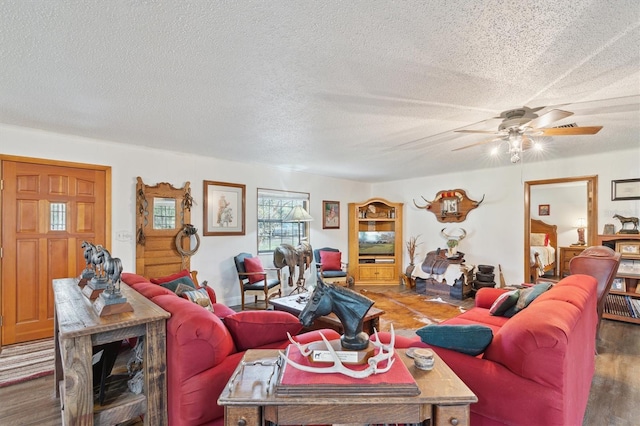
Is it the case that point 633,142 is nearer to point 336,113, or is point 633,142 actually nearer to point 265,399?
point 336,113

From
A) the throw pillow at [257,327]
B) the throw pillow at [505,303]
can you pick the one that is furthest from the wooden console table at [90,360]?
the throw pillow at [505,303]

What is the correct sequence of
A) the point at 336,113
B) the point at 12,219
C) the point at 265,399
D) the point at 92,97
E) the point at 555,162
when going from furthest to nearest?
the point at 555,162
the point at 12,219
the point at 336,113
the point at 92,97
the point at 265,399

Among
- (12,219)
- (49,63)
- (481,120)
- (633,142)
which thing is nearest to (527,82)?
(481,120)

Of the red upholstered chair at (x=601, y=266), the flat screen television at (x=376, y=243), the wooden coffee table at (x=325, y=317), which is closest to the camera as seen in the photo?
the wooden coffee table at (x=325, y=317)

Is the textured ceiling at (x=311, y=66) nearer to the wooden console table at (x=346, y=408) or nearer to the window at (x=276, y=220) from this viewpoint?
the wooden console table at (x=346, y=408)

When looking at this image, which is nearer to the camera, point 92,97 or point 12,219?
point 92,97

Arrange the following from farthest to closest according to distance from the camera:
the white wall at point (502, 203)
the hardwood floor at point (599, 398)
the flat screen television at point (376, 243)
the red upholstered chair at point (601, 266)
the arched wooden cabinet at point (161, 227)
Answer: the flat screen television at point (376, 243)
the white wall at point (502, 203)
the arched wooden cabinet at point (161, 227)
the red upholstered chair at point (601, 266)
the hardwood floor at point (599, 398)

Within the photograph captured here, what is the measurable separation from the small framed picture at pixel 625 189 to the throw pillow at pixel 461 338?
14.1 feet

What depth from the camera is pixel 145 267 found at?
157 inches

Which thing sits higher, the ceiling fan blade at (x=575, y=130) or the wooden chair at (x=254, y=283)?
the ceiling fan blade at (x=575, y=130)

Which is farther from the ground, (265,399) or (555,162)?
(555,162)

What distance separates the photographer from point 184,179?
4387mm

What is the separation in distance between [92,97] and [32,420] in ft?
7.76

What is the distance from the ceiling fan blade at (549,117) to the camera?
225 centimetres
